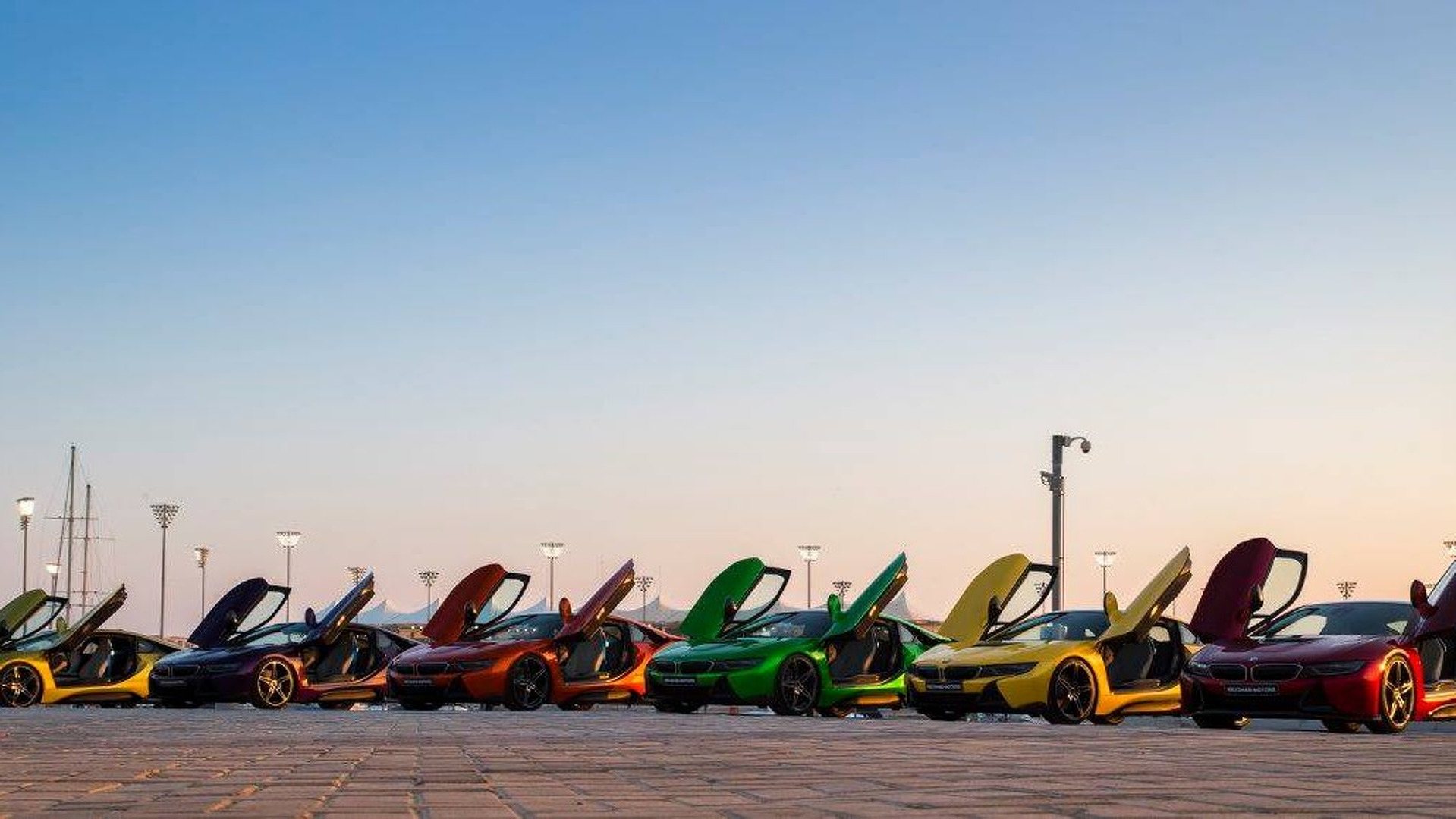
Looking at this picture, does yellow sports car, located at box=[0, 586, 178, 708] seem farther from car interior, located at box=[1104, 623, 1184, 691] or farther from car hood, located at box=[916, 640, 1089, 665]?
car interior, located at box=[1104, 623, 1184, 691]

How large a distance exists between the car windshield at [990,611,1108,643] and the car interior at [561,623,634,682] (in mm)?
4644

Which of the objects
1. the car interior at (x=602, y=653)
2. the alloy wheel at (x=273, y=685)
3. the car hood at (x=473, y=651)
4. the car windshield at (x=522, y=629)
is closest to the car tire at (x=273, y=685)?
the alloy wheel at (x=273, y=685)

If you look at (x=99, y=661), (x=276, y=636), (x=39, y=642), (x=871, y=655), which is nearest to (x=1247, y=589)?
(x=871, y=655)

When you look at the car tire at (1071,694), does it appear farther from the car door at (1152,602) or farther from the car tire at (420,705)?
the car tire at (420,705)

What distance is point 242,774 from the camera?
7.96m

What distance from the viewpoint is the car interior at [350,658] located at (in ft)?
70.2

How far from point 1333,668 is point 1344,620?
172cm

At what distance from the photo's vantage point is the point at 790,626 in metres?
19.3

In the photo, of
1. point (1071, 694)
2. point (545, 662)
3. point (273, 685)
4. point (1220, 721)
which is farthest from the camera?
point (273, 685)

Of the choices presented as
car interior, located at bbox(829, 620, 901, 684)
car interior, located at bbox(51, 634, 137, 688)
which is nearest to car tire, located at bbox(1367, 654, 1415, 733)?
car interior, located at bbox(829, 620, 901, 684)

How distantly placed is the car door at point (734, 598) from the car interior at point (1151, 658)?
5025mm

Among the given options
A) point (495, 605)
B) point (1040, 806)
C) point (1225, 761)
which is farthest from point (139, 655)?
point (1040, 806)

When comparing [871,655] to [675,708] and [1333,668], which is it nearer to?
[675,708]

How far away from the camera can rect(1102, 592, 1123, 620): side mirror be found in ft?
54.4
